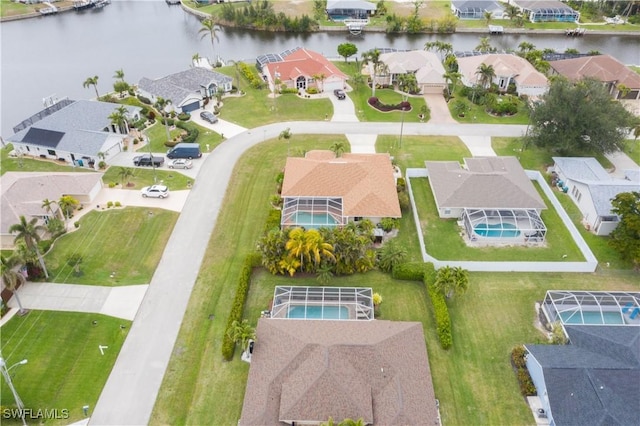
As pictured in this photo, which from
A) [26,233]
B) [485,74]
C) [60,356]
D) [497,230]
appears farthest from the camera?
[485,74]

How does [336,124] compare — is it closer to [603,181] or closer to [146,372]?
[603,181]

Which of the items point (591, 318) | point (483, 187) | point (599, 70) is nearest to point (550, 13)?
point (599, 70)

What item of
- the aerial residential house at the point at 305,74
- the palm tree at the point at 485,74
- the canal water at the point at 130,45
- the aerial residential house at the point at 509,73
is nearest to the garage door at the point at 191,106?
the aerial residential house at the point at 305,74

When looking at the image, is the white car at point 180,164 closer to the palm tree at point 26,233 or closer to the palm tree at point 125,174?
the palm tree at point 125,174

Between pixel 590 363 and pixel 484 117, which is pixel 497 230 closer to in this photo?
pixel 590 363

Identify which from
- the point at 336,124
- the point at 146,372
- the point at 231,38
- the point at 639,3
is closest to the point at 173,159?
the point at 336,124

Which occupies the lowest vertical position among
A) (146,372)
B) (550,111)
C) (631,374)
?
(146,372)

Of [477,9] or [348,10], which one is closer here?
[348,10]
